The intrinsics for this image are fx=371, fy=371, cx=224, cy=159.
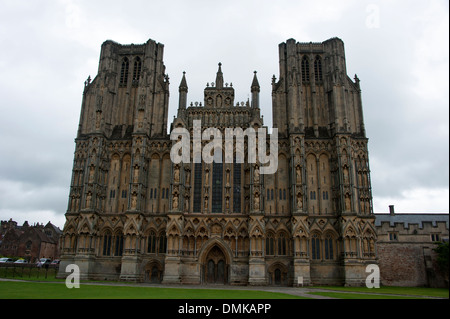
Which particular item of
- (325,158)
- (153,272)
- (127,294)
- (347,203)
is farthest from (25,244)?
(347,203)

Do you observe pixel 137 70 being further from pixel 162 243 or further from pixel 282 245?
pixel 282 245

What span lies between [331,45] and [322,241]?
1090 inches

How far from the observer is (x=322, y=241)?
149 feet

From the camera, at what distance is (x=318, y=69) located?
53.7 meters

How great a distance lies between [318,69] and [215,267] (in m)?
31.2

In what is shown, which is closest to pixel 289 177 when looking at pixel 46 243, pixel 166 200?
pixel 166 200

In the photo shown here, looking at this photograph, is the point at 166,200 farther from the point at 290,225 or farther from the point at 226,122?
the point at 290,225

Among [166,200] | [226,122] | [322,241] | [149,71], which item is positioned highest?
[149,71]

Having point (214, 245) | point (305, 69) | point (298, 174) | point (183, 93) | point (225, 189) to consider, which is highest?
point (305, 69)

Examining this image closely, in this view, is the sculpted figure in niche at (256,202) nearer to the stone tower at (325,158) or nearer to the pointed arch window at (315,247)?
the stone tower at (325,158)

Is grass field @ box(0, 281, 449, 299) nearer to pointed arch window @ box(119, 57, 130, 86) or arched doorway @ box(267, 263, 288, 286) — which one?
arched doorway @ box(267, 263, 288, 286)

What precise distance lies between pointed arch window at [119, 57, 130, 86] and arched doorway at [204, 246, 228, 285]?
2755 cm

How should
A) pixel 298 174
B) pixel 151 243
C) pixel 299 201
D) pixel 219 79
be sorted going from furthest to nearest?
pixel 219 79
pixel 151 243
pixel 298 174
pixel 299 201

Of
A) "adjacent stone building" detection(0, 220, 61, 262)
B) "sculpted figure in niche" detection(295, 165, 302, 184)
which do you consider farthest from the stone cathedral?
"adjacent stone building" detection(0, 220, 61, 262)
